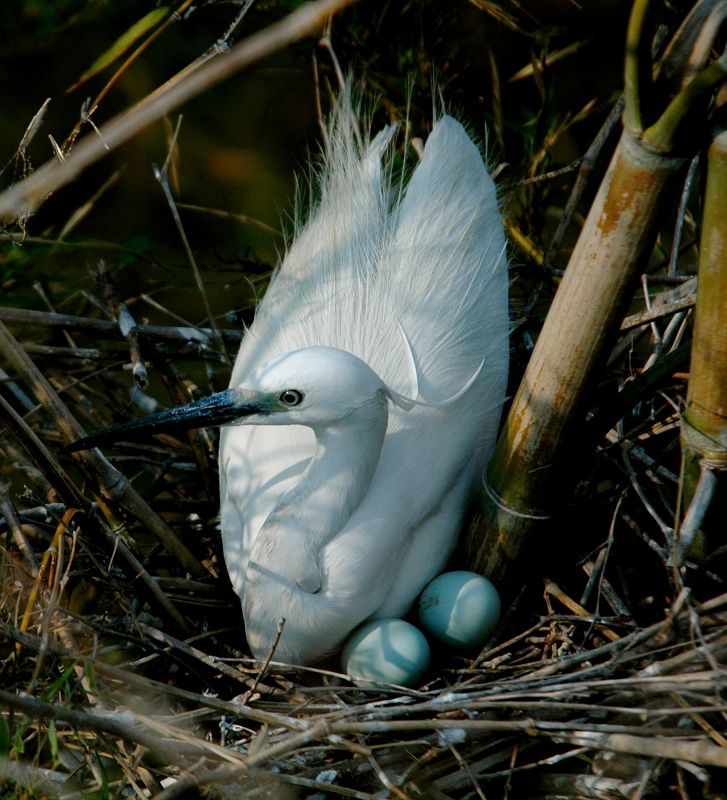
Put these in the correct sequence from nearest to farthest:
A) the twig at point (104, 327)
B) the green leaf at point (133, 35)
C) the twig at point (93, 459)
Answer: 1. the twig at point (93, 459)
2. the green leaf at point (133, 35)
3. the twig at point (104, 327)

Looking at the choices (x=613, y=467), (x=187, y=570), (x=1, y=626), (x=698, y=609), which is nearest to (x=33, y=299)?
(x=187, y=570)

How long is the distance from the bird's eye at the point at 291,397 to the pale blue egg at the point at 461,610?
44 cm

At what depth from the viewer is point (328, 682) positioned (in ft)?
5.67

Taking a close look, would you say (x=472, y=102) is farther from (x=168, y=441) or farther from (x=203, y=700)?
(x=203, y=700)

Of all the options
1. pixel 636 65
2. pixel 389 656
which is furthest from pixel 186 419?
pixel 636 65

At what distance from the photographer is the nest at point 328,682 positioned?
1.23m

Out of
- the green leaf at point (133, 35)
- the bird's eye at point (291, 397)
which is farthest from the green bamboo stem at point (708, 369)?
the green leaf at point (133, 35)

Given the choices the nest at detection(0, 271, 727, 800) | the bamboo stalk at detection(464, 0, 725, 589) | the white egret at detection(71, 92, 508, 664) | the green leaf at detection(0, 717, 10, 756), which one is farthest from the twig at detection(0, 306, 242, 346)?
the green leaf at detection(0, 717, 10, 756)

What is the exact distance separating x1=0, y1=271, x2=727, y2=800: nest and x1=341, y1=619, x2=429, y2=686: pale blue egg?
0.03m

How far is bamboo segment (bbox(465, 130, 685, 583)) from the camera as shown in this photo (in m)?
1.26

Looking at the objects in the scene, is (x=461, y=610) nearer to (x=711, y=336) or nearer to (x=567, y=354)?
(x=567, y=354)

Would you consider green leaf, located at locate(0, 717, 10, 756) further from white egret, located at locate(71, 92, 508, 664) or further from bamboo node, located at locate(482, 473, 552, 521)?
bamboo node, located at locate(482, 473, 552, 521)

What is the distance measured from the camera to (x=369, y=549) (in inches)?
66.1

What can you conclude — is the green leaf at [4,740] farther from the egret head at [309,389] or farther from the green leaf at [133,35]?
the green leaf at [133,35]
